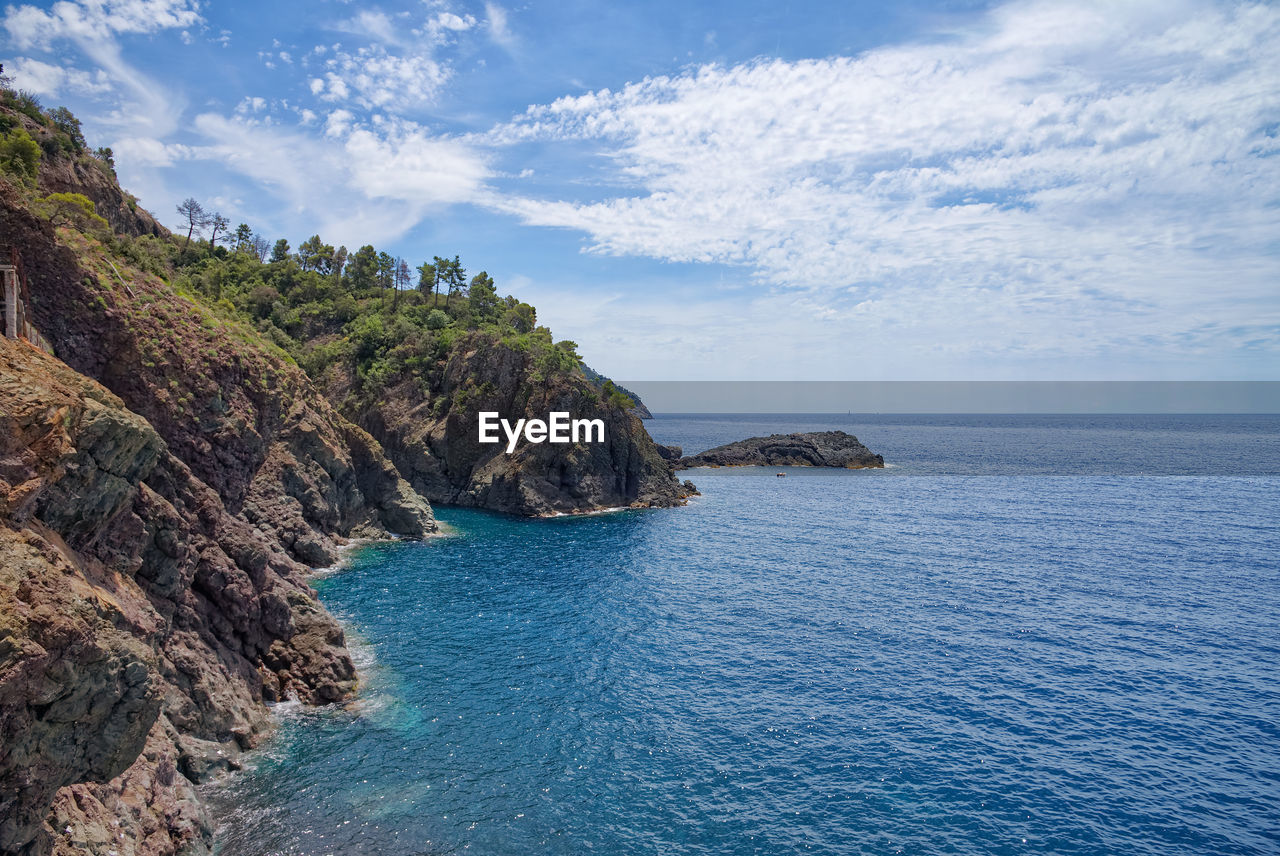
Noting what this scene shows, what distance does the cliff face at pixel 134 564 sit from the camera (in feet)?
46.6

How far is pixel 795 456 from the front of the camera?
137500 millimetres

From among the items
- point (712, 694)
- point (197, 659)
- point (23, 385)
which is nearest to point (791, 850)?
point (712, 694)

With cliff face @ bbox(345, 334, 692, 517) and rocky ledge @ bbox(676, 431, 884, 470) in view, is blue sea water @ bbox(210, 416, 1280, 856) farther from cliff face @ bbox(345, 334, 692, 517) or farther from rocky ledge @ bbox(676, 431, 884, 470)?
rocky ledge @ bbox(676, 431, 884, 470)

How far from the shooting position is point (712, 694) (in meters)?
32.6

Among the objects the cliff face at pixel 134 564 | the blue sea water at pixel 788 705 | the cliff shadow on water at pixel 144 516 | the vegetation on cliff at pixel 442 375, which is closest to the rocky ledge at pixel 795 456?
the vegetation on cliff at pixel 442 375

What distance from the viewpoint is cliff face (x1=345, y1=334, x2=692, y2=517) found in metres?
83.6

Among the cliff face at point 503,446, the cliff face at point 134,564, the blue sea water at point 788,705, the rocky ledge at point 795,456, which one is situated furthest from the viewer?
the rocky ledge at point 795,456

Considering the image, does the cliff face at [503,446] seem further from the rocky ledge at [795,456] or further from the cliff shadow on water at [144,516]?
the rocky ledge at [795,456]

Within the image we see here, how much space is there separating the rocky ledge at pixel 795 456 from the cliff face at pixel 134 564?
94.4 m

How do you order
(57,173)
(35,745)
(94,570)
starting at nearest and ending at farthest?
1. (35,745)
2. (94,570)
3. (57,173)

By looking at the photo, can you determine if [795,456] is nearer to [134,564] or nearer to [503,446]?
[503,446]

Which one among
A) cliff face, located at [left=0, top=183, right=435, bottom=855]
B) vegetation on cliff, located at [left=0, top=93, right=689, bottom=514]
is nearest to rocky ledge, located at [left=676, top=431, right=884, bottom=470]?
vegetation on cliff, located at [left=0, top=93, right=689, bottom=514]

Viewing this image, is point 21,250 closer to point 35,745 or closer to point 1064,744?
point 35,745

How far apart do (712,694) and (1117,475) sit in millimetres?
127175
